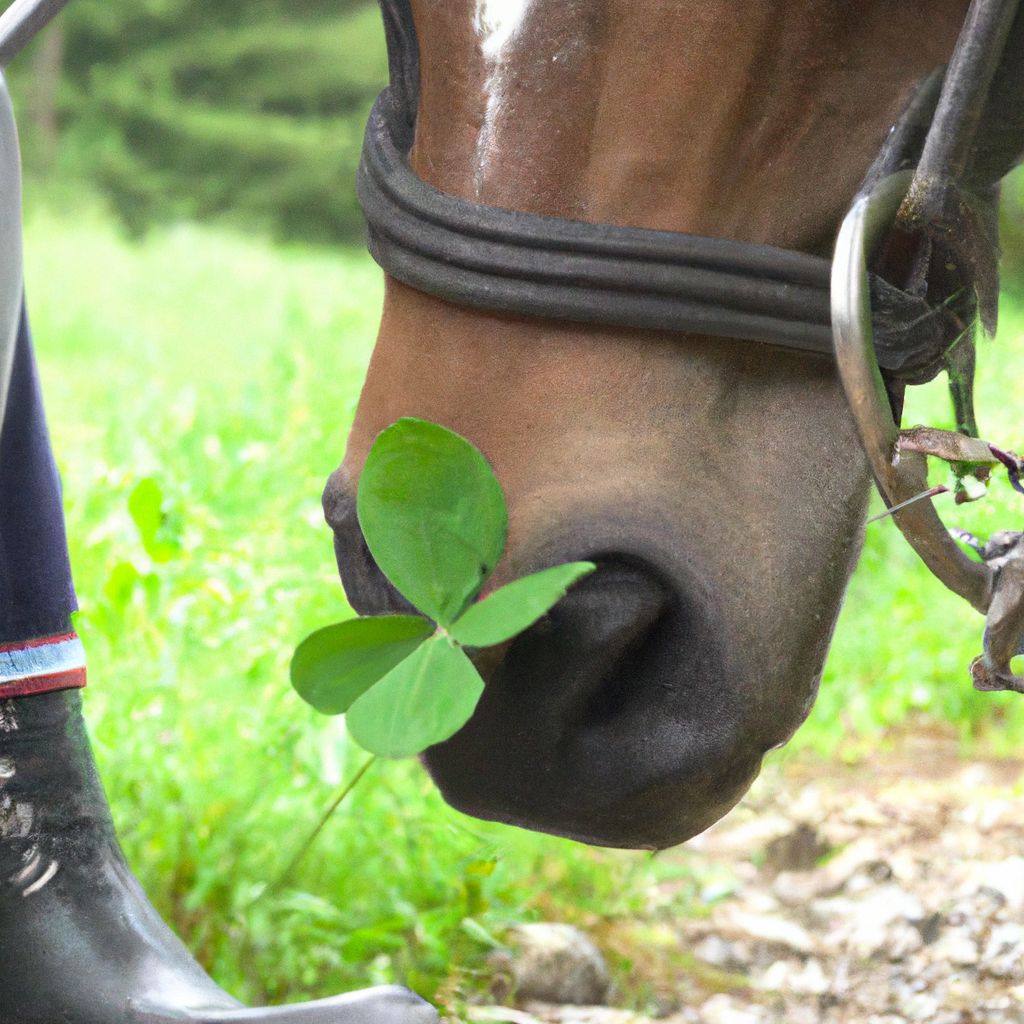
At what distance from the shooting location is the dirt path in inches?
56.4

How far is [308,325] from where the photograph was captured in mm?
4457

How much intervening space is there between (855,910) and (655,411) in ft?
3.90

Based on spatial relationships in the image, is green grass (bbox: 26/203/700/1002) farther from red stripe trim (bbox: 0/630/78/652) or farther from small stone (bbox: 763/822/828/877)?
red stripe trim (bbox: 0/630/78/652)

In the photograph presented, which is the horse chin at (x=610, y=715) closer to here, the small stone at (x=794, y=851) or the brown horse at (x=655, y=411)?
the brown horse at (x=655, y=411)

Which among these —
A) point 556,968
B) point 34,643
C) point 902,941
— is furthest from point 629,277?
point 902,941

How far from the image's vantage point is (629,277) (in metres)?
0.69

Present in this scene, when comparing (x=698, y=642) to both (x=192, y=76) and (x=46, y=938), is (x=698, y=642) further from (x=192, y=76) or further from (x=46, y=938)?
(x=192, y=76)

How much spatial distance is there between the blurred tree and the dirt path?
10850 millimetres

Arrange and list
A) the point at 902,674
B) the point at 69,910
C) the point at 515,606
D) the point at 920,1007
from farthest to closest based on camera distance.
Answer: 1. the point at 902,674
2. the point at 920,1007
3. the point at 69,910
4. the point at 515,606

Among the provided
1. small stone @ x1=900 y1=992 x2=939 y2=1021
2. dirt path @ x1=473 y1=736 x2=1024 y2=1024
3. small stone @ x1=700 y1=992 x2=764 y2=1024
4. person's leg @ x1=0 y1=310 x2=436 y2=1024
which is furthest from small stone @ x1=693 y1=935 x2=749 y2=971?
person's leg @ x1=0 y1=310 x2=436 y2=1024

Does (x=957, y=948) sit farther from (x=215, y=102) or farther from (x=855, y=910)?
(x=215, y=102)

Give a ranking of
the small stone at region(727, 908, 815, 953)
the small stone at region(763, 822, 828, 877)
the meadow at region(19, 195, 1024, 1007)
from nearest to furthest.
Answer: the meadow at region(19, 195, 1024, 1007), the small stone at region(727, 908, 815, 953), the small stone at region(763, 822, 828, 877)

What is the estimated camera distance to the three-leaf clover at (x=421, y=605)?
1.92 ft

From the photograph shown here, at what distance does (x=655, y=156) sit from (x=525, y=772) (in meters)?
0.34
